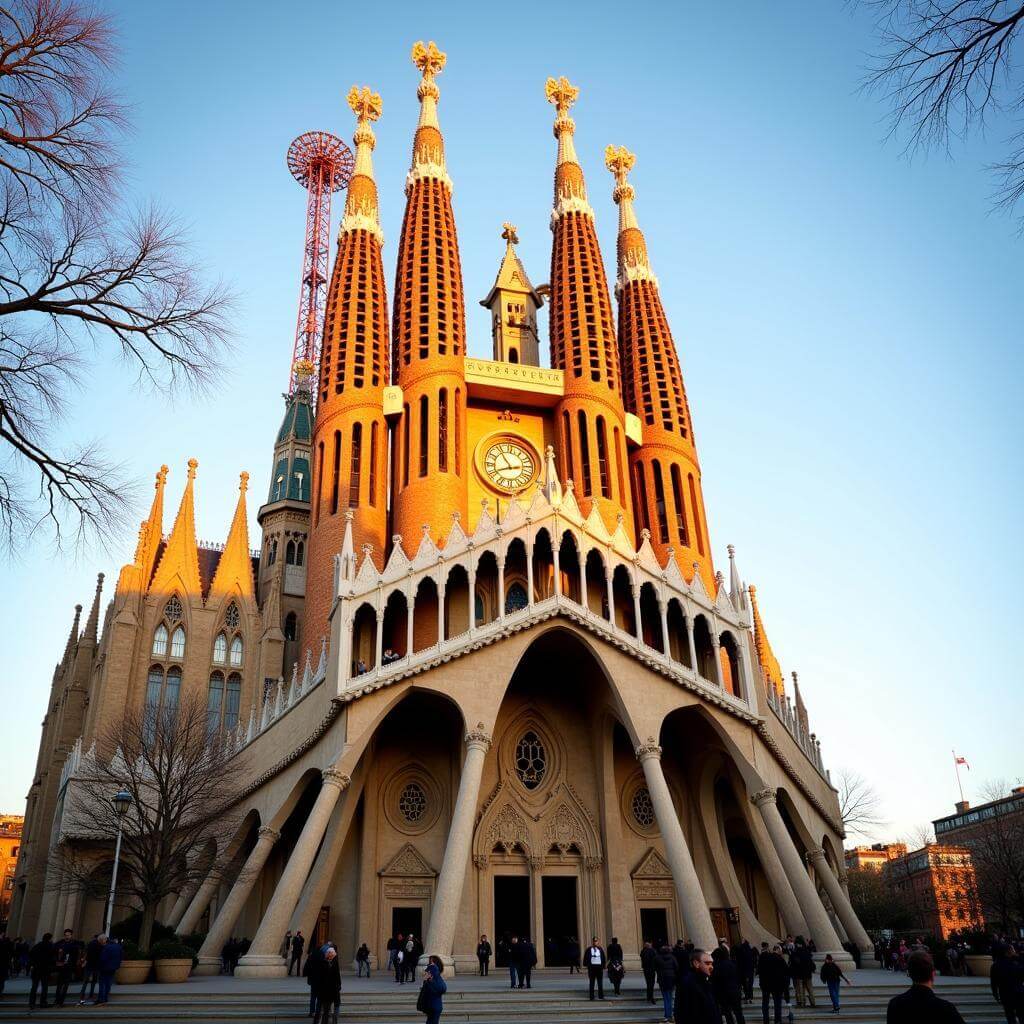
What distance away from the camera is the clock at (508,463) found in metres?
44.3

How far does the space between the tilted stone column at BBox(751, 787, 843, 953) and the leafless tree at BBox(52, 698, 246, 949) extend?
18.1 metres

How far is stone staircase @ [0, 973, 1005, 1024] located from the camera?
17922mm

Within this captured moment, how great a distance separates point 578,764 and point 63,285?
27319 millimetres

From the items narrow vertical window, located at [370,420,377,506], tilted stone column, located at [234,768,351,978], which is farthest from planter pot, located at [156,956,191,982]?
narrow vertical window, located at [370,420,377,506]

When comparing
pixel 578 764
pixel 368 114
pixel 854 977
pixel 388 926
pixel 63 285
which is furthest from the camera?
pixel 368 114

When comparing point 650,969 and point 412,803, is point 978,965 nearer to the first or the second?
point 650,969

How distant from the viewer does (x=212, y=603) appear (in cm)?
4934

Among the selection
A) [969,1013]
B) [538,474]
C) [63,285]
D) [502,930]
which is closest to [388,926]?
[502,930]

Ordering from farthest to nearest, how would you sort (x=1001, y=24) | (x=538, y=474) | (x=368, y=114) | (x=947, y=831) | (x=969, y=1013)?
(x=947, y=831) < (x=368, y=114) < (x=538, y=474) < (x=969, y=1013) < (x=1001, y=24)

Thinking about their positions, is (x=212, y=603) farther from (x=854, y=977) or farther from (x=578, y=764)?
(x=854, y=977)

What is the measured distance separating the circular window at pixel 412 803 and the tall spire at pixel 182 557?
67.7ft

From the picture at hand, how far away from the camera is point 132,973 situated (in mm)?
Answer: 23016

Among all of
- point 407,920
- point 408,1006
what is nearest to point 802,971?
point 408,1006

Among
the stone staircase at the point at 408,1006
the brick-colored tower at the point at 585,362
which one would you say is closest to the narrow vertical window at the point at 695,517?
the brick-colored tower at the point at 585,362
